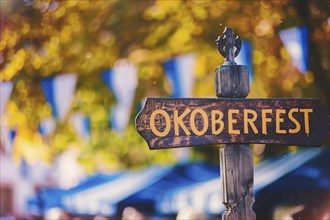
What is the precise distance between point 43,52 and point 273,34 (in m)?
1.88

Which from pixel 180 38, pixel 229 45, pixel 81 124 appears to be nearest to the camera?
pixel 229 45

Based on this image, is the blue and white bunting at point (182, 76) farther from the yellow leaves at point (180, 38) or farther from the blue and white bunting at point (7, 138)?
the blue and white bunting at point (7, 138)

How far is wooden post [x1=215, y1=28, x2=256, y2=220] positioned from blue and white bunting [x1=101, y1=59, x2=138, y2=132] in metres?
1.98

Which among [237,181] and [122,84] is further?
[122,84]

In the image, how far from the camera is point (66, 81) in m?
4.97

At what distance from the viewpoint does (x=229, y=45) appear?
2.98 m

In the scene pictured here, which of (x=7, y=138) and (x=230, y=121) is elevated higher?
(x=7, y=138)

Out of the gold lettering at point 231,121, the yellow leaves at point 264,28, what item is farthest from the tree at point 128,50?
the gold lettering at point 231,121

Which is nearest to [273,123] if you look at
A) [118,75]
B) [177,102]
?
[177,102]

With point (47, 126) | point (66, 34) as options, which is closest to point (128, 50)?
point (66, 34)

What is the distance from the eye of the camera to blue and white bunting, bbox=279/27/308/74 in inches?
184

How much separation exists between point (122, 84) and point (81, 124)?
471mm

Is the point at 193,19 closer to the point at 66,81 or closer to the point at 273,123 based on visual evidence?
the point at 66,81

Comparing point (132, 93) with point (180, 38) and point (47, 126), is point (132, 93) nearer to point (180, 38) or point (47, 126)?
point (180, 38)
